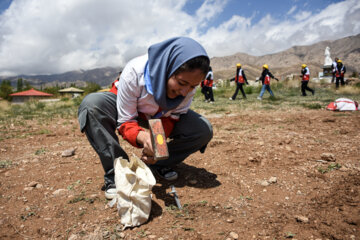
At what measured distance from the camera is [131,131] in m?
1.51

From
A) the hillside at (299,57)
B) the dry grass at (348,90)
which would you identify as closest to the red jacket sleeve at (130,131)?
the dry grass at (348,90)

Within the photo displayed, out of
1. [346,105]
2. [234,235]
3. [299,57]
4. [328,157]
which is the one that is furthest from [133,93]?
[299,57]

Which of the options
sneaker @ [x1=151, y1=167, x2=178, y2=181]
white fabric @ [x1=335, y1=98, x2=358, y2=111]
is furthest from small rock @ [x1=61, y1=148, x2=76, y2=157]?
white fabric @ [x1=335, y1=98, x2=358, y2=111]

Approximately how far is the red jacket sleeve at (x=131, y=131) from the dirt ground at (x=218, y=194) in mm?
452

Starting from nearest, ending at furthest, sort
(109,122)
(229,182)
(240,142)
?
(109,122) → (229,182) → (240,142)

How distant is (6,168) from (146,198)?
1776 millimetres

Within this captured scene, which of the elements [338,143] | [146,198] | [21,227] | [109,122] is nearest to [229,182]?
[146,198]

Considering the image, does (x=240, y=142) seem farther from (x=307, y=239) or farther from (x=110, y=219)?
(x=110, y=219)

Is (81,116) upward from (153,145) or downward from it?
upward

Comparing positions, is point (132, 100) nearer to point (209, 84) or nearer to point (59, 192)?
point (59, 192)

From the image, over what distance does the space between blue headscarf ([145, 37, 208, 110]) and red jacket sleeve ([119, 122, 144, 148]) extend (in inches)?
9.2

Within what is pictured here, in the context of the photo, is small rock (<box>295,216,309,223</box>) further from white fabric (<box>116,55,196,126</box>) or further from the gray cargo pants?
white fabric (<box>116,55,196,126</box>)

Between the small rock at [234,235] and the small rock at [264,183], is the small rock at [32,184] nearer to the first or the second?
the small rock at [234,235]

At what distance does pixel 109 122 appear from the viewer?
1.67 m
